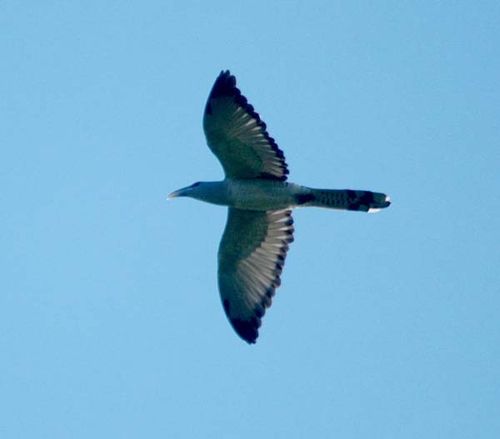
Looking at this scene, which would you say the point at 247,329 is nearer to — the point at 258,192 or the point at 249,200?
the point at 249,200

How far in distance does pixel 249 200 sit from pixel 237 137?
108 cm

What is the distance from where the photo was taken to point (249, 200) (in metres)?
20.8

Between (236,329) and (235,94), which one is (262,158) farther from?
(236,329)

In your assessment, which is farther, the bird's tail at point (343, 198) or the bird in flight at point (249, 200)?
the bird's tail at point (343, 198)

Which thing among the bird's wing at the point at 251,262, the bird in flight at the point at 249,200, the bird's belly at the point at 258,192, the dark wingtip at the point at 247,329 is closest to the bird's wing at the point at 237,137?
the bird in flight at the point at 249,200

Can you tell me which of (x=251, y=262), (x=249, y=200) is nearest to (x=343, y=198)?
(x=249, y=200)

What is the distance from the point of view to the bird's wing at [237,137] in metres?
20.2

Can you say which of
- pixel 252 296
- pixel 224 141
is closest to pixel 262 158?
pixel 224 141

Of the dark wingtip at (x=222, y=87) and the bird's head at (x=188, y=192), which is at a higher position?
the dark wingtip at (x=222, y=87)

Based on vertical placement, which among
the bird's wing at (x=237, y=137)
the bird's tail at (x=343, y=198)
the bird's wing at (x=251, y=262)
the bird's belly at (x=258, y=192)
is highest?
the bird's wing at (x=237, y=137)

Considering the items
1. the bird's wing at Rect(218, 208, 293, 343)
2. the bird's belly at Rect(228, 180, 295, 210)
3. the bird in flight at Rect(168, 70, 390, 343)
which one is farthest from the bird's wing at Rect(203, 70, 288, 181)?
the bird's wing at Rect(218, 208, 293, 343)

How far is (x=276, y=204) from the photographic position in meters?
21.0

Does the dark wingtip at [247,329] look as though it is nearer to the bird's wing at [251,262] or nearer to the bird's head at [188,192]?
the bird's wing at [251,262]

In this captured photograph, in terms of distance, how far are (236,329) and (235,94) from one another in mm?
3896
